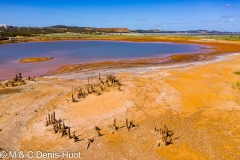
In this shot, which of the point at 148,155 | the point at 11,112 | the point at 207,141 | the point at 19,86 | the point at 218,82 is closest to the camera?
the point at 148,155

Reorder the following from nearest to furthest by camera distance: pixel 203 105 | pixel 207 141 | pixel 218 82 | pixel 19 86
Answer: pixel 207 141 → pixel 203 105 → pixel 19 86 → pixel 218 82

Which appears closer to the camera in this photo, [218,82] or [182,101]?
[182,101]

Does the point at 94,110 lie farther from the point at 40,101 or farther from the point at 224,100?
the point at 224,100

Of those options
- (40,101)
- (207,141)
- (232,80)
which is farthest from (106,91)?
(232,80)

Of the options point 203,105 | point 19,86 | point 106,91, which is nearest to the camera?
point 203,105

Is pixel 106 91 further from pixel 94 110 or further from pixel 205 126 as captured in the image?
pixel 205 126

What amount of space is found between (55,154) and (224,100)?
9.92 m

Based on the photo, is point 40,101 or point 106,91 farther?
point 106,91

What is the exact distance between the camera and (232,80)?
17797 mm

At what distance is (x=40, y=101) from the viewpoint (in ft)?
42.6

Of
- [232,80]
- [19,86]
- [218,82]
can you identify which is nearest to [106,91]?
[19,86]

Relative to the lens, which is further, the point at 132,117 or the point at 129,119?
the point at 132,117

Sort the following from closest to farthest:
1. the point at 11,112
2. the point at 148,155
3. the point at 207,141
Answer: the point at 148,155, the point at 207,141, the point at 11,112

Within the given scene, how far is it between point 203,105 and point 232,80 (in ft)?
22.6
